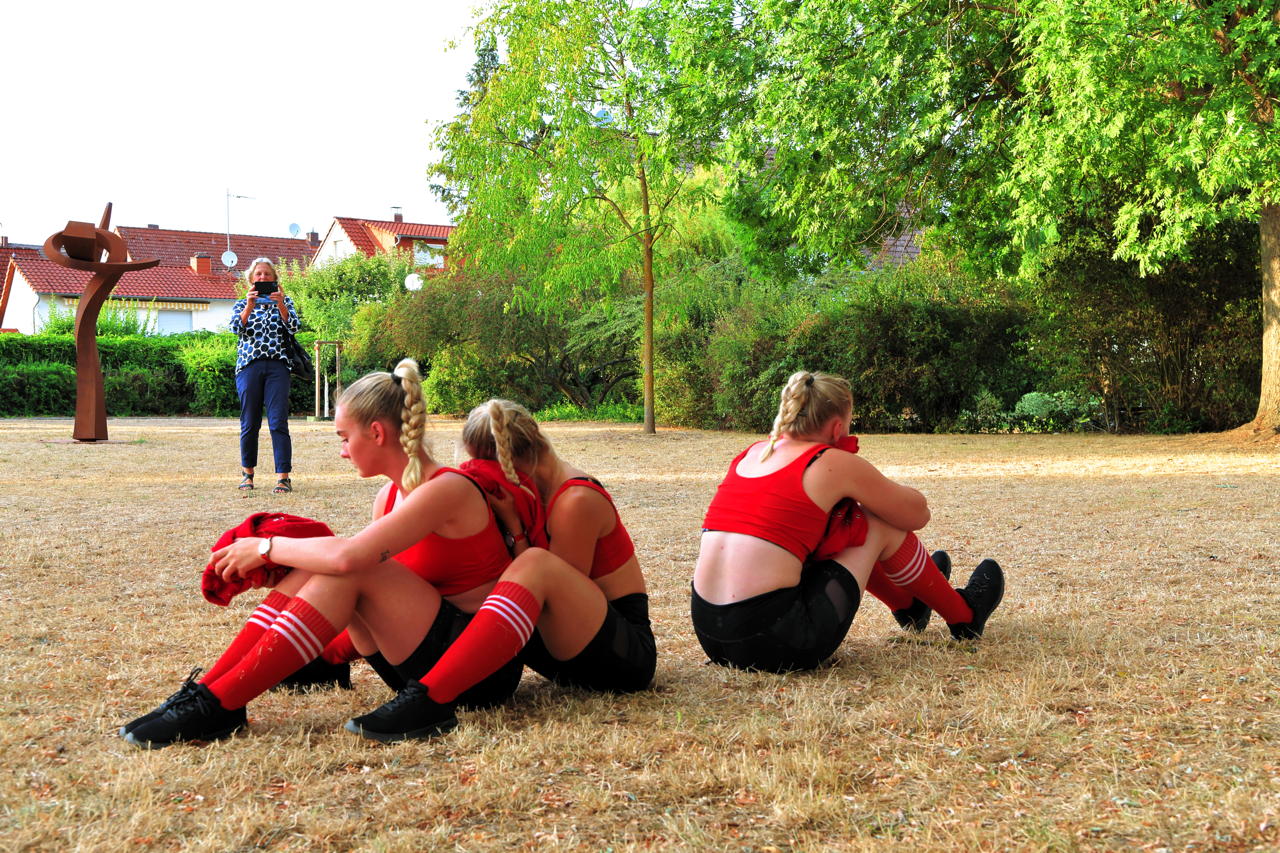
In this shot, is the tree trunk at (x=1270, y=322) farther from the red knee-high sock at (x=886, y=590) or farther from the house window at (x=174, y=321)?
the house window at (x=174, y=321)

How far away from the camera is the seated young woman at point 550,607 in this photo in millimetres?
3035

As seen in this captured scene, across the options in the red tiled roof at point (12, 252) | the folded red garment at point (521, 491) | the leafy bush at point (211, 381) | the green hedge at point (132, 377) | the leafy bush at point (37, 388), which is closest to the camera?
the folded red garment at point (521, 491)

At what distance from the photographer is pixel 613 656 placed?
133 inches

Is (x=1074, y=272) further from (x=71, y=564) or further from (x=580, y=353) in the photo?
(x=71, y=564)

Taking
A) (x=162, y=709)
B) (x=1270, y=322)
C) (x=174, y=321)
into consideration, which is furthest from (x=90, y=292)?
(x=174, y=321)

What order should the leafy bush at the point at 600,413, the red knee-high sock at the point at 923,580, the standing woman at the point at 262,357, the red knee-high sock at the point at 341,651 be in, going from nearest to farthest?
the red knee-high sock at the point at 341,651 < the red knee-high sock at the point at 923,580 < the standing woman at the point at 262,357 < the leafy bush at the point at 600,413

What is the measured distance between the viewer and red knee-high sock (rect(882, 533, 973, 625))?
3.90m

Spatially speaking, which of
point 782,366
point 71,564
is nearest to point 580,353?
point 782,366

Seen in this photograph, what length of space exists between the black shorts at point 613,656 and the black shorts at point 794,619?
0.31 metres

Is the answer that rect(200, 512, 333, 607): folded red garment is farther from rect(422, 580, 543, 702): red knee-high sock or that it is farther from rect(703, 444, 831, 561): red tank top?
rect(703, 444, 831, 561): red tank top

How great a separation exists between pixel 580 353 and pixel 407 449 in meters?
21.2

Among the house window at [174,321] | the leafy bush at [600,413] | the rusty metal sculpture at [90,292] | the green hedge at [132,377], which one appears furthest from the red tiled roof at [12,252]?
the rusty metal sculpture at [90,292]

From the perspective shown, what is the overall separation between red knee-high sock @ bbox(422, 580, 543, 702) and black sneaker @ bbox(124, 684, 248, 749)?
54cm

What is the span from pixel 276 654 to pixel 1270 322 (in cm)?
1406
